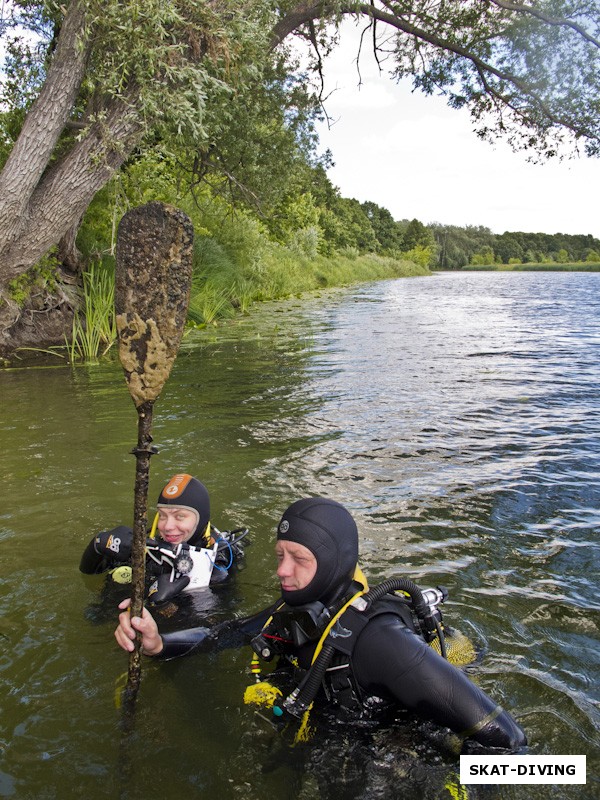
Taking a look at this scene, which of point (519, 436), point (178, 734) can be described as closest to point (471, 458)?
point (519, 436)

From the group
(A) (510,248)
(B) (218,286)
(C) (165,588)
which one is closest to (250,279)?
(B) (218,286)

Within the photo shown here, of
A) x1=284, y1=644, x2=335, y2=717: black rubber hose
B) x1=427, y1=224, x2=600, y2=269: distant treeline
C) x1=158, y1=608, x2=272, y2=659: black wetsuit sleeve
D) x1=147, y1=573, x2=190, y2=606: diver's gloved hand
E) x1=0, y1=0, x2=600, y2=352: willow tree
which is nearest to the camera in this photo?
x1=284, y1=644, x2=335, y2=717: black rubber hose

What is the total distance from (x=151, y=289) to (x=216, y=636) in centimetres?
201

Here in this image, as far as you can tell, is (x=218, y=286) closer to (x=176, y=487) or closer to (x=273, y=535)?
(x=273, y=535)

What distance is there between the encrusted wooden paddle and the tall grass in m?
10.3

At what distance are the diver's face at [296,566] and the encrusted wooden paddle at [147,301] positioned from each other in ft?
2.07

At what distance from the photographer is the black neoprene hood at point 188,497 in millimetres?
4465

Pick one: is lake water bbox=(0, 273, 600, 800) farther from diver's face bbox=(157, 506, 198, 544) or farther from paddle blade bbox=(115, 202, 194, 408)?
paddle blade bbox=(115, 202, 194, 408)

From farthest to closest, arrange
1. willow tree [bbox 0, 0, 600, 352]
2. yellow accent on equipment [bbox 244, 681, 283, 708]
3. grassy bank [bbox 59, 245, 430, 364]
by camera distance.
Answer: grassy bank [bbox 59, 245, 430, 364] < willow tree [bbox 0, 0, 600, 352] < yellow accent on equipment [bbox 244, 681, 283, 708]

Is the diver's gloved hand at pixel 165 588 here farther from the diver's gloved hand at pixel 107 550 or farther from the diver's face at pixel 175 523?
the diver's gloved hand at pixel 107 550

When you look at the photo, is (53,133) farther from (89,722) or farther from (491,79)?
(491,79)

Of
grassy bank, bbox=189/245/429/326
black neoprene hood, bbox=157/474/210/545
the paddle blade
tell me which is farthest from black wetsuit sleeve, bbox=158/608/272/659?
grassy bank, bbox=189/245/429/326

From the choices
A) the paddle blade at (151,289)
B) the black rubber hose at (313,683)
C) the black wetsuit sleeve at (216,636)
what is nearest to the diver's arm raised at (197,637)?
the black wetsuit sleeve at (216,636)

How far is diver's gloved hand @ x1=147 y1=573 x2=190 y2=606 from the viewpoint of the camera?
14.1ft
